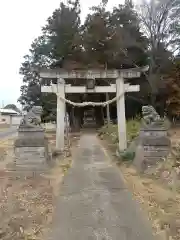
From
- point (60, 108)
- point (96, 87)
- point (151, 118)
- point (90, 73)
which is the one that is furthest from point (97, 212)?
point (90, 73)

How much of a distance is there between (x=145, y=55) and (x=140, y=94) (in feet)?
12.2

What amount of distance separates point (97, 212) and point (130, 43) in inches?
943

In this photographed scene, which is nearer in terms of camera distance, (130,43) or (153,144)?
(153,144)

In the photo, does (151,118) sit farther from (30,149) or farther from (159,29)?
(159,29)

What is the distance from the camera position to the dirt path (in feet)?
14.6

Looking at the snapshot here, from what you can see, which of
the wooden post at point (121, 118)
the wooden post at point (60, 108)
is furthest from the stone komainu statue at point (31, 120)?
the wooden post at point (121, 118)

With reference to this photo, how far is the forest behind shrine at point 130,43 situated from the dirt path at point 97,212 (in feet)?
61.7

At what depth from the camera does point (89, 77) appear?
507 inches

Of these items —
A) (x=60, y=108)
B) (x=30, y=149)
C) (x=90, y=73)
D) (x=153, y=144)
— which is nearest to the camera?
(x=153, y=144)

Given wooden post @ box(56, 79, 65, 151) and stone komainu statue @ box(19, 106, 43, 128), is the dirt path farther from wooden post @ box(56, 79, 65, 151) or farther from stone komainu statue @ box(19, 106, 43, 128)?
wooden post @ box(56, 79, 65, 151)

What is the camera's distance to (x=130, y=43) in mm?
27594

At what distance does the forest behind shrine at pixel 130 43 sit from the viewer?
27250mm

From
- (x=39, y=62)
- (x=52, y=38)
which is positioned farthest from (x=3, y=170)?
(x=39, y=62)

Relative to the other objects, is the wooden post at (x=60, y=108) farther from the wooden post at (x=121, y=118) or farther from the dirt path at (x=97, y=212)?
the dirt path at (x=97, y=212)
